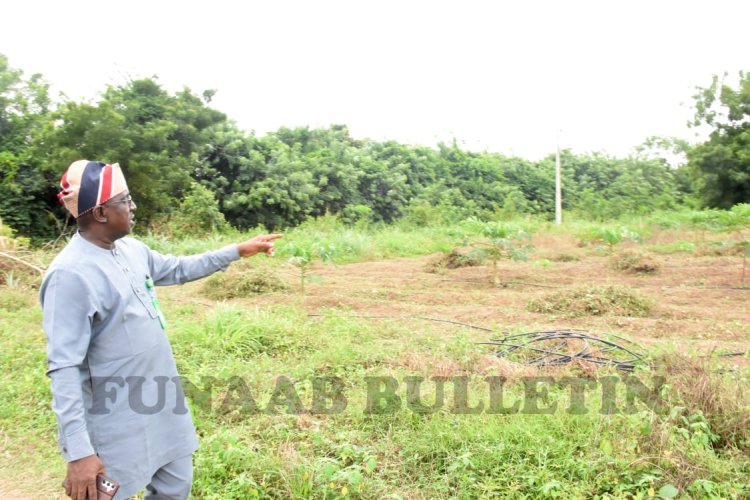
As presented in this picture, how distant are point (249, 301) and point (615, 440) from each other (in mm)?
5553

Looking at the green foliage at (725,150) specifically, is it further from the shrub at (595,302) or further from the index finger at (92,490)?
the index finger at (92,490)

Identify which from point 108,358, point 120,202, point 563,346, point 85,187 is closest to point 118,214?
point 120,202

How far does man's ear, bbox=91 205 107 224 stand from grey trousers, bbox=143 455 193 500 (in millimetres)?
998

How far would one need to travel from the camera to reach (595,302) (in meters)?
7.02

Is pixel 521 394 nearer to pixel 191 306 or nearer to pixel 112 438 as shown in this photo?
pixel 112 438

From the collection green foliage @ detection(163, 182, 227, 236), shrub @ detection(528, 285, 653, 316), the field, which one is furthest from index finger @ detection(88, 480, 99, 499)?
green foliage @ detection(163, 182, 227, 236)

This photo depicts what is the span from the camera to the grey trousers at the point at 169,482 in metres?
2.41

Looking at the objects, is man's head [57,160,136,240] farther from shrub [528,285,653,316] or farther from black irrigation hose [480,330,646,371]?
shrub [528,285,653,316]

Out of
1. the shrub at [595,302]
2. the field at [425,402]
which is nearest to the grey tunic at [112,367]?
the field at [425,402]

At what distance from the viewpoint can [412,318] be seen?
6.91 meters

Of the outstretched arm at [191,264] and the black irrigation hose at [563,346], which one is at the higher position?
the outstretched arm at [191,264]

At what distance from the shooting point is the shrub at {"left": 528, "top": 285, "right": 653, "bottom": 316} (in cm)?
694

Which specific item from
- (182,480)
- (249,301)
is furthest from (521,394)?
(249,301)

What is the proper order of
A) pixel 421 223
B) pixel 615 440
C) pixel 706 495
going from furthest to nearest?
1. pixel 421 223
2. pixel 615 440
3. pixel 706 495
